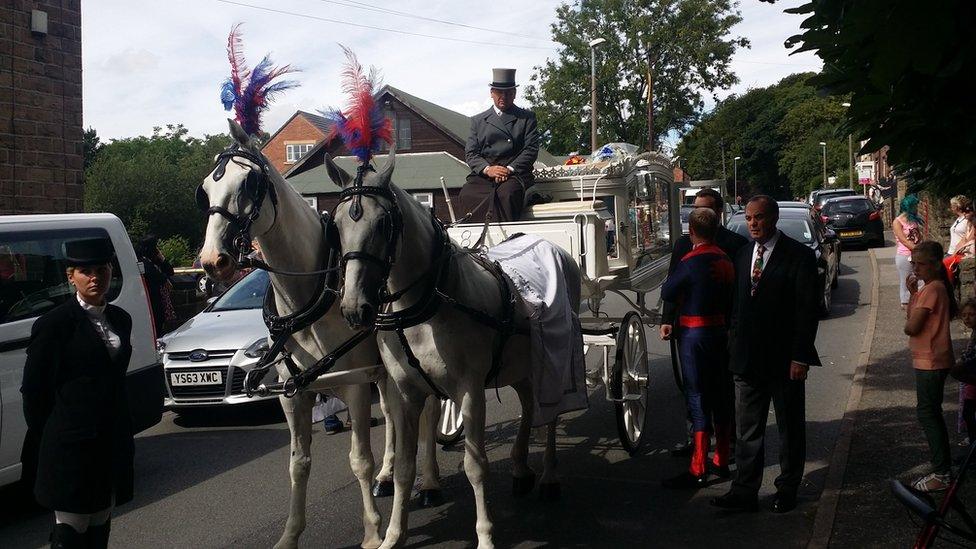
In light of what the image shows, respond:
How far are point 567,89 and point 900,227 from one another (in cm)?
3534

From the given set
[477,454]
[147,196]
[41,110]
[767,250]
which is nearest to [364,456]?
[477,454]

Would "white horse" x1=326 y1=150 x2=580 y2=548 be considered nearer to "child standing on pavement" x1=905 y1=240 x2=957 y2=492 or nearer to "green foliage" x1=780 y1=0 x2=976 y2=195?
"green foliage" x1=780 y1=0 x2=976 y2=195

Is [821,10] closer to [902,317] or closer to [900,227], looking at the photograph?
[900,227]

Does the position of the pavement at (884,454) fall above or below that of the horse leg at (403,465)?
below

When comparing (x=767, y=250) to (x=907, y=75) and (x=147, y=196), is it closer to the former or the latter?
(x=907, y=75)

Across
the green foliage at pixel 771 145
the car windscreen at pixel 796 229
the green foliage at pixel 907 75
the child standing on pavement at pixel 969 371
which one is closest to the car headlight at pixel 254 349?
the child standing on pavement at pixel 969 371

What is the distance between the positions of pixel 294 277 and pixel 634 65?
4252 cm

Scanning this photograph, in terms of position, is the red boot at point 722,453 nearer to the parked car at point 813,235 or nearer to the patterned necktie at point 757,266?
the patterned necktie at point 757,266

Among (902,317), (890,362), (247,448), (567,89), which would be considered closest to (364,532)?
(247,448)

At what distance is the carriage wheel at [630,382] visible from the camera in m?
7.03

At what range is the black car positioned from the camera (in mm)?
27922

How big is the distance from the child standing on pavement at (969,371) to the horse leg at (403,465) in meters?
2.88

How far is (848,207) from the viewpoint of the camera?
1121 inches

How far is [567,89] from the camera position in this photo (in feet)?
151
